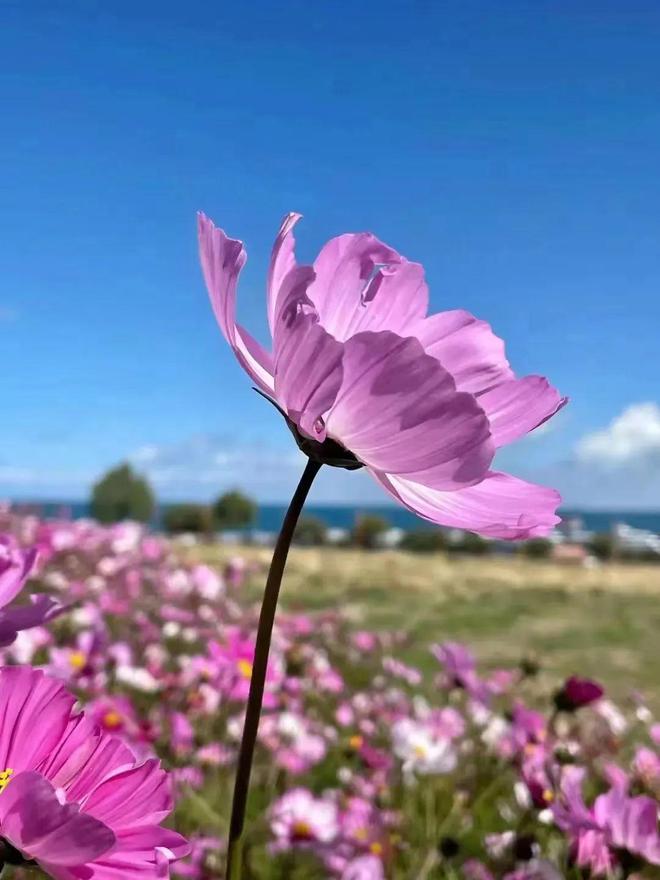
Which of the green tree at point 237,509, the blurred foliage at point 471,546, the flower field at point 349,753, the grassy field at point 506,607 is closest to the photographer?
the flower field at point 349,753

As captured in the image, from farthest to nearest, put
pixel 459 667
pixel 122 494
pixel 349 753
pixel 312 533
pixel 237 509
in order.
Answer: pixel 237 509
pixel 122 494
pixel 312 533
pixel 349 753
pixel 459 667

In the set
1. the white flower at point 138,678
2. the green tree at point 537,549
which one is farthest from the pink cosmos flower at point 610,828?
the green tree at point 537,549

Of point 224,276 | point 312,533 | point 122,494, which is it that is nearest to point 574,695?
point 224,276

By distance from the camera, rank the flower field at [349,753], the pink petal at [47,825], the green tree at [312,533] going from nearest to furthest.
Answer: the pink petal at [47,825] < the flower field at [349,753] < the green tree at [312,533]

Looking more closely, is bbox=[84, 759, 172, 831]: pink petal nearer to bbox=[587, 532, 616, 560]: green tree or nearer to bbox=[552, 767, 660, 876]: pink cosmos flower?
bbox=[552, 767, 660, 876]: pink cosmos flower

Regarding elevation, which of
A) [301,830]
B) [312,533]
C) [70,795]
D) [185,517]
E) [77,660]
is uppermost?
[185,517]

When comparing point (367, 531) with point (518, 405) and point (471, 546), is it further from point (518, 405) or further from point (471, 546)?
point (518, 405)

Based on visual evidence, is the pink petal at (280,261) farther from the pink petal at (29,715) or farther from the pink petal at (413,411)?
the pink petal at (29,715)
